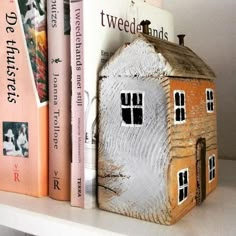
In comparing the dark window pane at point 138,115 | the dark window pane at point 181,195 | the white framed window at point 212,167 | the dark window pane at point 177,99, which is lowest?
the dark window pane at point 181,195

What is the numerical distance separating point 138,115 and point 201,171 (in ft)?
0.34

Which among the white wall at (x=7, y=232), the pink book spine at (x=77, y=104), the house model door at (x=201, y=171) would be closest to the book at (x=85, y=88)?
the pink book spine at (x=77, y=104)

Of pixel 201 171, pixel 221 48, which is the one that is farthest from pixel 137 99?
pixel 221 48

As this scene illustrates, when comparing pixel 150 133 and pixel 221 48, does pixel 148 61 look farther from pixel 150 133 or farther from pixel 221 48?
pixel 221 48

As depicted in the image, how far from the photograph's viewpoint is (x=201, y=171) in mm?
379

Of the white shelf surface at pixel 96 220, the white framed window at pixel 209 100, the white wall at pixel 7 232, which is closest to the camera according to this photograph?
the white shelf surface at pixel 96 220

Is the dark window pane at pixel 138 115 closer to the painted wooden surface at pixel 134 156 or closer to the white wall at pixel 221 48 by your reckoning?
the painted wooden surface at pixel 134 156

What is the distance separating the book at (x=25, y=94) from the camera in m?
0.39

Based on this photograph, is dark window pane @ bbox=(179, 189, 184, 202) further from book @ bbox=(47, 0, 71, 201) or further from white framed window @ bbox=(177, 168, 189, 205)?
book @ bbox=(47, 0, 71, 201)

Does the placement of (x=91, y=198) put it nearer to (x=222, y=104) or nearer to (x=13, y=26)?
(x=13, y=26)

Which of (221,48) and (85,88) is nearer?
(85,88)

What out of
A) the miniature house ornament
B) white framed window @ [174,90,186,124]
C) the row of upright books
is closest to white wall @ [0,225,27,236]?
the row of upright books

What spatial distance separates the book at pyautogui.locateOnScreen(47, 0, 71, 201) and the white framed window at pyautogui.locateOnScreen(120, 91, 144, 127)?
0.07 metres

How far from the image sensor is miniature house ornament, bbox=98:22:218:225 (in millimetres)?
319
